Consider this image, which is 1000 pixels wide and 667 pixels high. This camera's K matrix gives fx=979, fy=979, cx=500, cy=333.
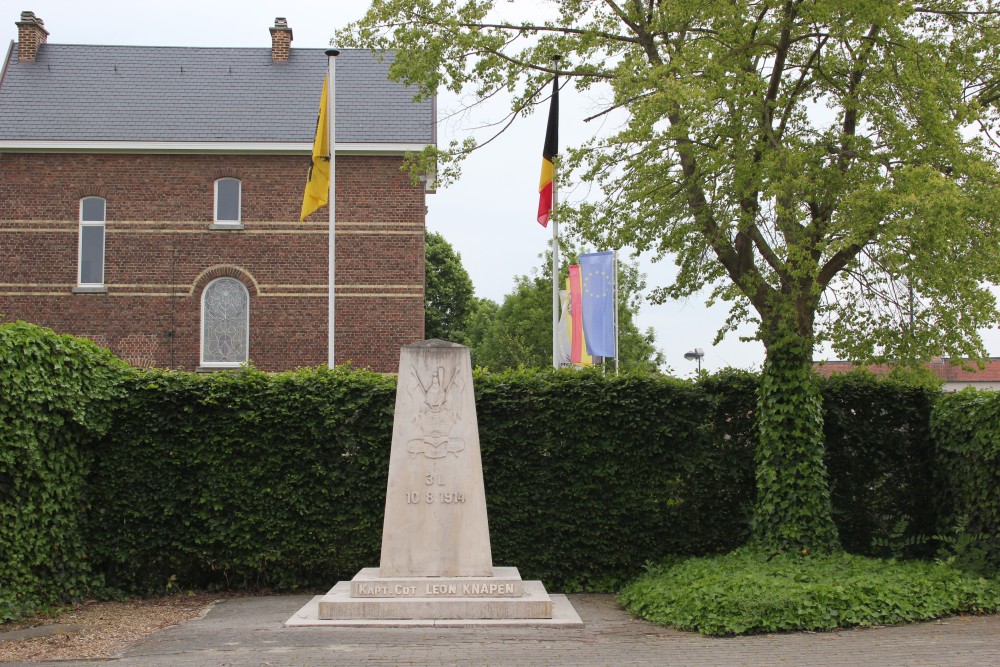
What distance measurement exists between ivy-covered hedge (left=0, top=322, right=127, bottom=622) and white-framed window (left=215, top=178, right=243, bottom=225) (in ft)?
51.8

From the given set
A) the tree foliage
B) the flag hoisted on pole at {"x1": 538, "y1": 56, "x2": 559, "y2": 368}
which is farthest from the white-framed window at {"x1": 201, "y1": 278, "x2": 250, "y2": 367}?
the tree foliage

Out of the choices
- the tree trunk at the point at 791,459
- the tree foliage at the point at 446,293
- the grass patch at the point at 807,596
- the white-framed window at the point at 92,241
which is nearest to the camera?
A: the grass patch at the point at 807,596

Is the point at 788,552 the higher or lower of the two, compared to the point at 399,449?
lower

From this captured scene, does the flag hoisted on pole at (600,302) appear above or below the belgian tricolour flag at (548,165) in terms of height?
below

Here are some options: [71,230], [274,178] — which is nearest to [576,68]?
[274,178]

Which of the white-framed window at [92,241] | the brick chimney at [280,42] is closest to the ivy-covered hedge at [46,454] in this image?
the white-framed window at [92,241]

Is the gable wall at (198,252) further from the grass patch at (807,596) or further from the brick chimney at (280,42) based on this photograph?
the grass patch at (807,596)

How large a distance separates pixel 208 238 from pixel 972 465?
20809 millimetres

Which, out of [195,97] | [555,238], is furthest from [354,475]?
[195,97]

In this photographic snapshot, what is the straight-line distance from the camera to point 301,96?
28.3m

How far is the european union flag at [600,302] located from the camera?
21.9m

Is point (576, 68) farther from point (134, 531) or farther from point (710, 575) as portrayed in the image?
point (134, 531)

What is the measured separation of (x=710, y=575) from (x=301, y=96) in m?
21.8

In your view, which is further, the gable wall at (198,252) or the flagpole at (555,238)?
the gable wall at (198,252)
